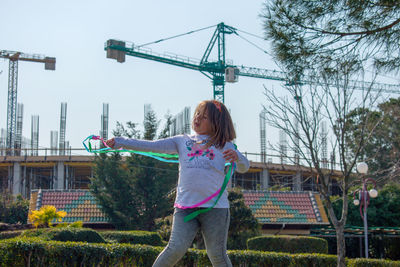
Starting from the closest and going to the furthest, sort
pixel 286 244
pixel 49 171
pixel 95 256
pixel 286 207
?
pixel 95 256
pixel 286 244
pixel 286 207
pixel 49 171

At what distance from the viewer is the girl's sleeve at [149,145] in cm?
337

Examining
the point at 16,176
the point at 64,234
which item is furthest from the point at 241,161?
the point at 16,176

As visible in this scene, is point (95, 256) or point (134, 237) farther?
point (134, 237)

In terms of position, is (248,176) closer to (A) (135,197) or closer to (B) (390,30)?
(A) (135,197)

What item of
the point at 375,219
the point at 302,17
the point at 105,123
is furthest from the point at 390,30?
the point at 105,123

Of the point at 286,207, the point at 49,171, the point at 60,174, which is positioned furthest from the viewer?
the point at 49,171

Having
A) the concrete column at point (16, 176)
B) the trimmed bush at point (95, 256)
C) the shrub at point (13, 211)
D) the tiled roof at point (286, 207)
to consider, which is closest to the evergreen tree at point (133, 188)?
the tiled roof at point (286, 207)

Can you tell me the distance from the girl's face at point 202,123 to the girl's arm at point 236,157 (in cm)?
20

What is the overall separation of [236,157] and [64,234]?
227 inches

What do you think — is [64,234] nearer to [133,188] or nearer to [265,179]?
[133,188]

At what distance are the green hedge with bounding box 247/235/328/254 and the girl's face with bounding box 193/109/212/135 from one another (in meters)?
11.2

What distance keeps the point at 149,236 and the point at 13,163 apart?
24.0 meters

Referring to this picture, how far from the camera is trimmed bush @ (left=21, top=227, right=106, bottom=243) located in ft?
26.6

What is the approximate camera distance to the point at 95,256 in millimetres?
5930
